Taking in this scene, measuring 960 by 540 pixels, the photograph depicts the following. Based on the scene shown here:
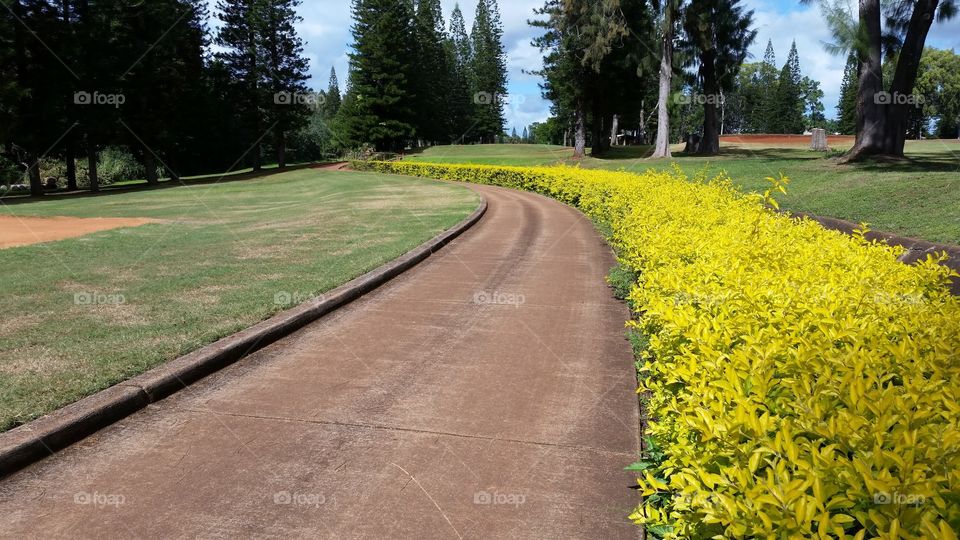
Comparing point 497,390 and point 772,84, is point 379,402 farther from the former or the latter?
point 772,84

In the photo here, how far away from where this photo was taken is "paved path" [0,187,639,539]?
11.6ft

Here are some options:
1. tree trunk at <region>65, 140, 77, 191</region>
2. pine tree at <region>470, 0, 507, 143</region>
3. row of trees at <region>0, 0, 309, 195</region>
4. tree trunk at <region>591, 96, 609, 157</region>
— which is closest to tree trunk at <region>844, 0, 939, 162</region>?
tree trunk at <region>591, 96, 609, 157</region>

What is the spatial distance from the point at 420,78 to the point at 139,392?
74197 millimetres

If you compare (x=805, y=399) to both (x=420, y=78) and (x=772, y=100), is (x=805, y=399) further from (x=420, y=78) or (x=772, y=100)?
(x=772, y=100)

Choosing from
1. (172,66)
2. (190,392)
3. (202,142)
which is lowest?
(190,392)

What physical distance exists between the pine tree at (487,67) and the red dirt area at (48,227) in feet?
247

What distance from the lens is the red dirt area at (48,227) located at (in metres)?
15.9

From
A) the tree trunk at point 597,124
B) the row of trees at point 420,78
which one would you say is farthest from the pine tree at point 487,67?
the tree trunk at point 597,124

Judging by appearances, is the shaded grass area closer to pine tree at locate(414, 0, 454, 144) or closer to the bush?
pine tree at locate(414, 0, 454, 144)

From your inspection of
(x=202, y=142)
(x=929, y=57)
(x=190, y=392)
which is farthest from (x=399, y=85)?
(x=929, y=57)

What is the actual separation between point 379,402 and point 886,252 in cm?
463

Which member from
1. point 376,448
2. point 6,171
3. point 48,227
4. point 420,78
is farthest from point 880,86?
point 420,78

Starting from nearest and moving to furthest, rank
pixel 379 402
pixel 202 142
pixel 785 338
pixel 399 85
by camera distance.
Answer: pixel 785 338 → pixel 379 402 → pixel 202 142 → pixel 399 85

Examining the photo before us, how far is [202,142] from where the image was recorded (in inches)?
2454
